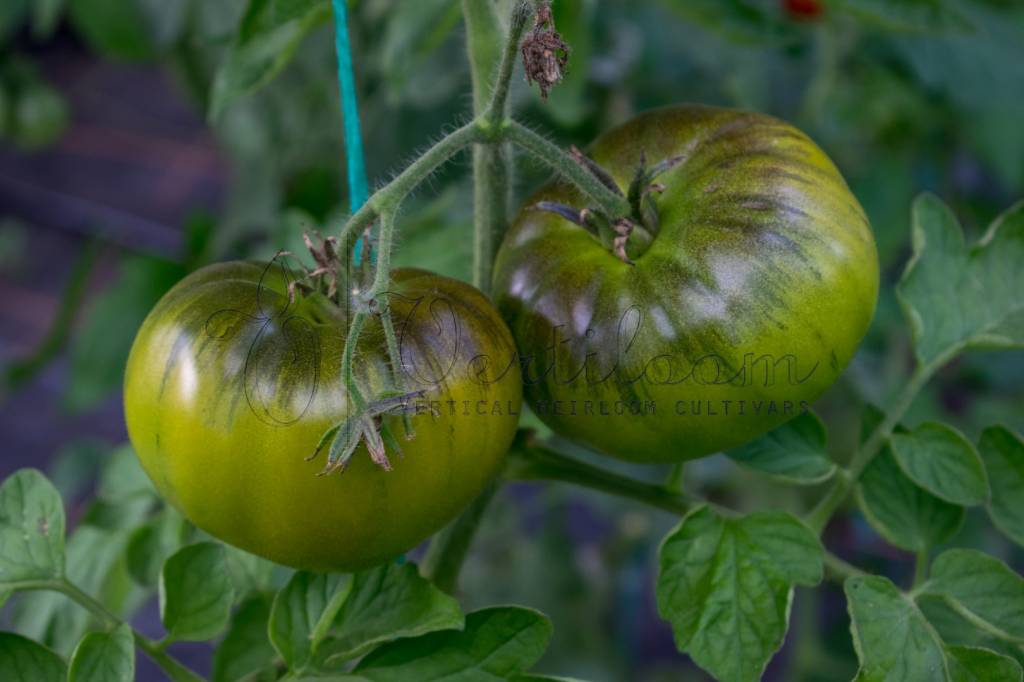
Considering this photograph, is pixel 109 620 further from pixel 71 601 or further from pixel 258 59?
pixel 258 59

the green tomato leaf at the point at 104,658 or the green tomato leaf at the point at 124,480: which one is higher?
the green tomato leaf at the point at 104,658

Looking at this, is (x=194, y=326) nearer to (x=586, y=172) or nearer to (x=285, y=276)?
(x=285, y=276)

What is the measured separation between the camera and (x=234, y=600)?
567mm

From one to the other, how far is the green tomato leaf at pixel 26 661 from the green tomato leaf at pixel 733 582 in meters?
0.30

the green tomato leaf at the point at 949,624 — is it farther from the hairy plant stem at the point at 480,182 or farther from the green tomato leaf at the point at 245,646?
the green tomato leaf at the point at 245,646

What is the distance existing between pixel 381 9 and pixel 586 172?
2.14 feet

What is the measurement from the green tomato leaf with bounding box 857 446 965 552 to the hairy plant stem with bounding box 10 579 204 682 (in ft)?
1.25

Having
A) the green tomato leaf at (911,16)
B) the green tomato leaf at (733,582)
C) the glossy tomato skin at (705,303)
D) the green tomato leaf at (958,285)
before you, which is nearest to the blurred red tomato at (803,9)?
the green tomato leaf at (911,16)

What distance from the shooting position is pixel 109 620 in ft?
1.78

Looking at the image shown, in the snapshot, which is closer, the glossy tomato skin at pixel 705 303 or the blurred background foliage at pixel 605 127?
the glossy tomato skin at pixel 705 303

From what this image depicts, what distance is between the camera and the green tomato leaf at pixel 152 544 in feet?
2.14

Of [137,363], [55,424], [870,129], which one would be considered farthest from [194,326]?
[55,424]

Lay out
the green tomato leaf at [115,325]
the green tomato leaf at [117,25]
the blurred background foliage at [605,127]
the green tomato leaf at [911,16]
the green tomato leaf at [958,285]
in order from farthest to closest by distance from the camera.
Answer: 1. the green tomato leaf at [117,25]
2. the green tomato leaf at [115,325]
3. the blurred background foliage at [605,127]
4. the green tomato leaf at [911,16]
5. the green tomato leaf at [958,285]

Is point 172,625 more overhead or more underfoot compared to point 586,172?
more underfoot
